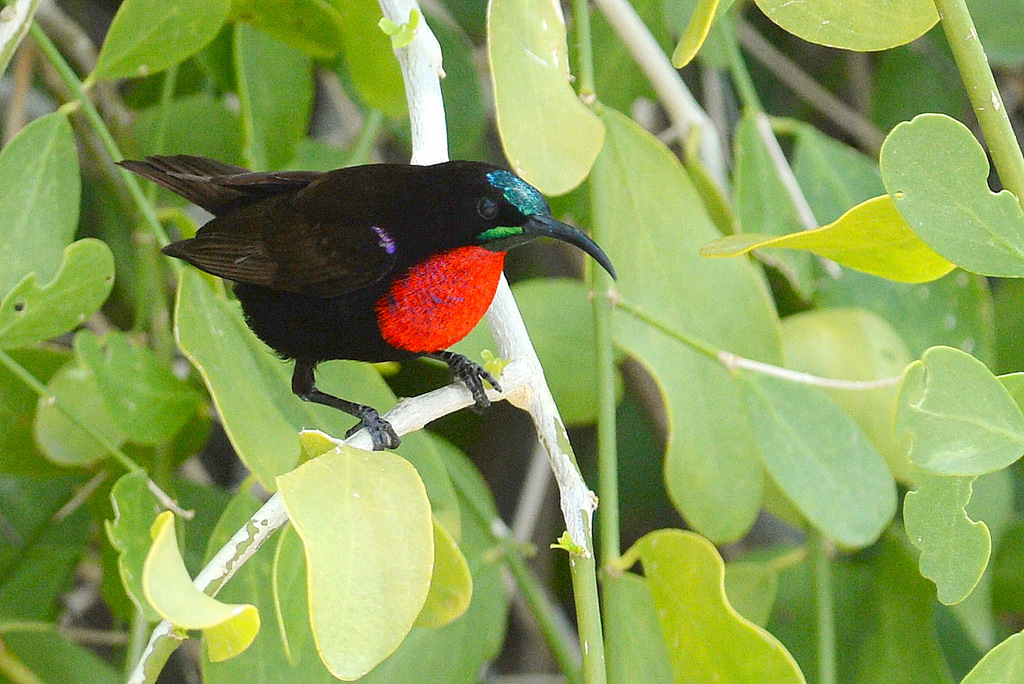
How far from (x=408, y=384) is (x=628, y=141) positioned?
597mm

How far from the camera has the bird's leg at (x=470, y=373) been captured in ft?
2.47

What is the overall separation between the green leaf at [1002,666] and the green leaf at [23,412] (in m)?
0.78

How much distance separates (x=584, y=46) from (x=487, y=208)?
180 mm

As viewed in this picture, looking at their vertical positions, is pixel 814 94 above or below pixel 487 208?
below

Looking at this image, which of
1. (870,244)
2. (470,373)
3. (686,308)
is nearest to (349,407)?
Answer: (470,373)

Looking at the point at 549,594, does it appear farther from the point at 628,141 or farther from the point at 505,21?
the point at 505,21

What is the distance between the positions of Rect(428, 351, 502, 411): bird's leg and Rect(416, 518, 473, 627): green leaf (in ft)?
0.35

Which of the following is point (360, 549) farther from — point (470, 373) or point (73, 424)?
point (73, 424)

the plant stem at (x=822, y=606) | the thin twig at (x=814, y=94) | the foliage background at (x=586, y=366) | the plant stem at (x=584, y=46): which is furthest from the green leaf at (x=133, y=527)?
the thin twig at (x=814, y=94)

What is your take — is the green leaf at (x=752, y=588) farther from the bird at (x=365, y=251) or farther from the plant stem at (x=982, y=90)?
the plant stem at (x=982, y=90)

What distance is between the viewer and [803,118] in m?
1.69

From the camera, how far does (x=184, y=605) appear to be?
0.46 m

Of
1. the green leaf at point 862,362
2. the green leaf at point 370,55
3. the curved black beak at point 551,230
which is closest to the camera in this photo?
the curved black beak at point 551,230

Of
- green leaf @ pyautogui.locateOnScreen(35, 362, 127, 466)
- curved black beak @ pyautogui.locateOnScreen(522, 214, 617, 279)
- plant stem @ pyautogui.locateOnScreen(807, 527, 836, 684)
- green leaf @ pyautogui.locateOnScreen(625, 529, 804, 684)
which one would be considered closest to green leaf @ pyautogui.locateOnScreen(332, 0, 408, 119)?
curved black beak @ pyautogui.locateOnScreen(522, 214, 617, 279)
